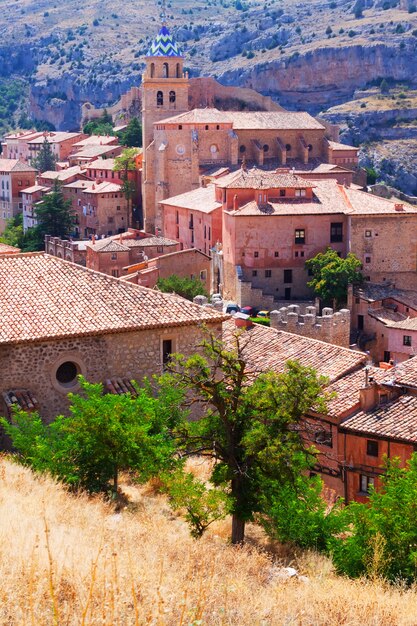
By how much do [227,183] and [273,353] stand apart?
83.5 feet

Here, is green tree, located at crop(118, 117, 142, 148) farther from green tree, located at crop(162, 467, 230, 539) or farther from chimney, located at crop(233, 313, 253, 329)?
green tree, located at crop(162, 467, 230, 539)

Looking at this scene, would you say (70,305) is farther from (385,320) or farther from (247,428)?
(385,320)

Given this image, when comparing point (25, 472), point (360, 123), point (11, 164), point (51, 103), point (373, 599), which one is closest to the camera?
point (373, 599)

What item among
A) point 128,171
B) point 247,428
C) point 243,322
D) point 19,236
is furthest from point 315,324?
point 19,236

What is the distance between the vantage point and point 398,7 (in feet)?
462

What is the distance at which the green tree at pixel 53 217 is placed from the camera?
63.5m

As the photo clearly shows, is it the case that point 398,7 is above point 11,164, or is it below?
above

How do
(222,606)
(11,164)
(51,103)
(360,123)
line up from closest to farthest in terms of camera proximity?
(222,606), (11,164), (360,123), (51,103)

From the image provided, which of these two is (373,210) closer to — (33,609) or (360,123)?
(33,609)

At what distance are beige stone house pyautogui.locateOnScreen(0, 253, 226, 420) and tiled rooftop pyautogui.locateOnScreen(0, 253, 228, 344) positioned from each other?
17 millimetres

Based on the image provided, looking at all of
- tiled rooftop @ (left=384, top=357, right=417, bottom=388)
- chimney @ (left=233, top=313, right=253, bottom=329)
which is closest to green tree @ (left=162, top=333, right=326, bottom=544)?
tiled rooftop @ (left=384, top=357, right=417, bottom=388)

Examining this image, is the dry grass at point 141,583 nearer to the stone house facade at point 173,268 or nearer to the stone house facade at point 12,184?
the stone house facade at point 173,268

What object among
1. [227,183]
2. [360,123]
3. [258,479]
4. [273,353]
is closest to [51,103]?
[360,123]

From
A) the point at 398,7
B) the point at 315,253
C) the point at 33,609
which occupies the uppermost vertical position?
the point at 398,7
